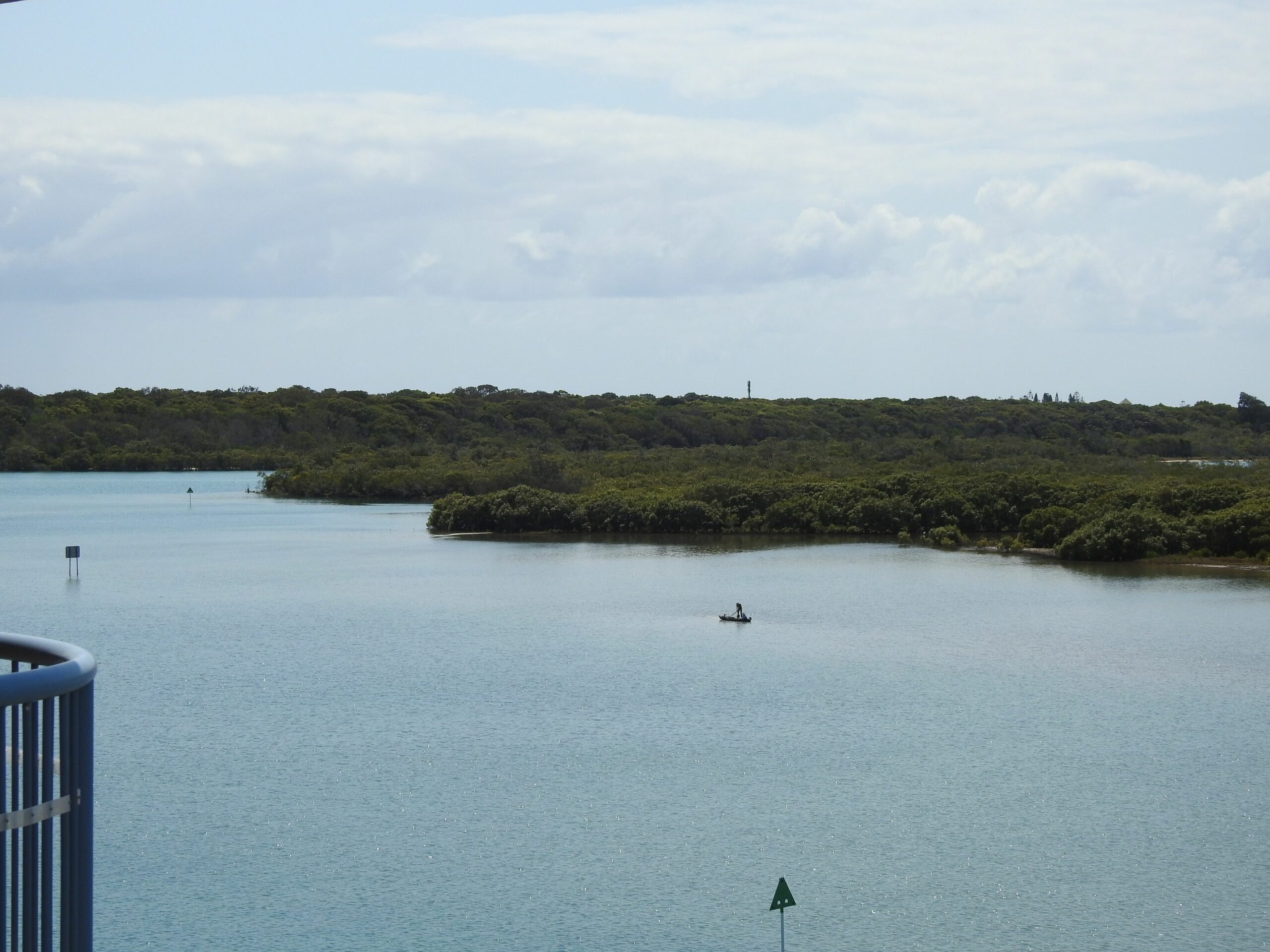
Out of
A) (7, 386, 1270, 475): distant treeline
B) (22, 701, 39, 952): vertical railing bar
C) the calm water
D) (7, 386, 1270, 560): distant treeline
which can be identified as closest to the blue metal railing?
(22, 701, 39, 952): vertical railing bar

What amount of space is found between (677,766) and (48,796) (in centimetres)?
1586

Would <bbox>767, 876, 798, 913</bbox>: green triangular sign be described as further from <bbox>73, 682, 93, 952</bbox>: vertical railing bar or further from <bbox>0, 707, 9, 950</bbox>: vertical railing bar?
<bbox>0, 707, 9, 950</bbox>: vertical railing bar

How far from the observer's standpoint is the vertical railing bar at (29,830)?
5094 millimetres

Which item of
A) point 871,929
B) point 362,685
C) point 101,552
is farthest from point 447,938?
point 101,552

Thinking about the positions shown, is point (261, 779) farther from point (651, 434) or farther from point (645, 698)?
point (651, 434)

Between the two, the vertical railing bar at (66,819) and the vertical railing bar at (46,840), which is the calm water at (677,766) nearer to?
the vertical railing bar at (66,819)

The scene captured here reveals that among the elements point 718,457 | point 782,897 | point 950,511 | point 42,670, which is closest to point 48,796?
point 42,670

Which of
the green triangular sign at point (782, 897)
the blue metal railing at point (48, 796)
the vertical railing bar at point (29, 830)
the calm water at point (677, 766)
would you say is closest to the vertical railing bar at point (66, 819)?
the blue metal railing at point (48, 796)

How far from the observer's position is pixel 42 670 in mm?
4953

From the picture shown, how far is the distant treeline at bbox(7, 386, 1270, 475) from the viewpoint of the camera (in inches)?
4235

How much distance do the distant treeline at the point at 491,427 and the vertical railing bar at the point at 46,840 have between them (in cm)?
9230

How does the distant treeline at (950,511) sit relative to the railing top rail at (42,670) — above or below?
below

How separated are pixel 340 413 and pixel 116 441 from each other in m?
18.7

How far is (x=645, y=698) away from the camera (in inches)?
991
